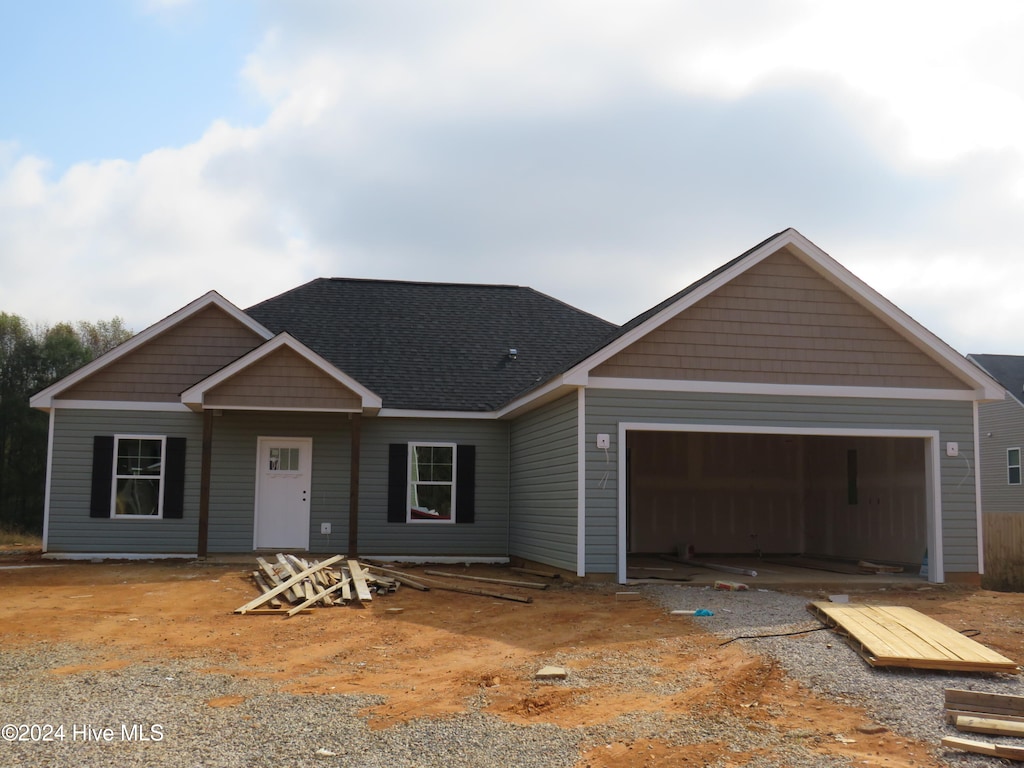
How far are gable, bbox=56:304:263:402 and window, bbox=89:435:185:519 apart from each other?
818 millimetres

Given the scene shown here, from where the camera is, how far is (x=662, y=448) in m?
20.6

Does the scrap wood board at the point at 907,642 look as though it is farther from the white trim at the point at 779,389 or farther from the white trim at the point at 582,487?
the white trim at the point at 779,389

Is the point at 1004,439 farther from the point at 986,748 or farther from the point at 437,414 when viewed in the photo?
the point at 986,748

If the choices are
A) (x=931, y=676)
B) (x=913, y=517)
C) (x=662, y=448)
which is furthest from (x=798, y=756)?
(x=662, y=448)

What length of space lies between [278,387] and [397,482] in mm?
3221

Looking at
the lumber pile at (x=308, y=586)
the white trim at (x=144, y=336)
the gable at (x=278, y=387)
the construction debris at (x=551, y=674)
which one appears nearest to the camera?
the construction debris at (x=551, y=674)

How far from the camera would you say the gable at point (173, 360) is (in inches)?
677

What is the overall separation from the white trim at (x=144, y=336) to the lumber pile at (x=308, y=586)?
541 cm

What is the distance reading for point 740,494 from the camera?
2091 cm

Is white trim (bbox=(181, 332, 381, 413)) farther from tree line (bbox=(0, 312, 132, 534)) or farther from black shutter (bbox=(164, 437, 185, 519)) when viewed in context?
tree line (bbox=(0, 312, 132, 534))

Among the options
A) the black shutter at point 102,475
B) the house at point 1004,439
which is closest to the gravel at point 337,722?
the black shutter at point 102,475

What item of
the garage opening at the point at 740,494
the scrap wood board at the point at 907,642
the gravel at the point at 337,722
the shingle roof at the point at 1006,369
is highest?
the shingle roof at the point at 1006,369

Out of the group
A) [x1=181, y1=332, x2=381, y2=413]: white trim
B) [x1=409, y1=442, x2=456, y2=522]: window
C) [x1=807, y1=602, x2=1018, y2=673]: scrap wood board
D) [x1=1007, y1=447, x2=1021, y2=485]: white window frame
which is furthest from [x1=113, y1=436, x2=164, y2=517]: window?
[x1=1007, y1=447, x2=1021, y2=485]: white window frame

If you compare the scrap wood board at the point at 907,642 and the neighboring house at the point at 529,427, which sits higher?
the neighboring house at the point at 529,427
